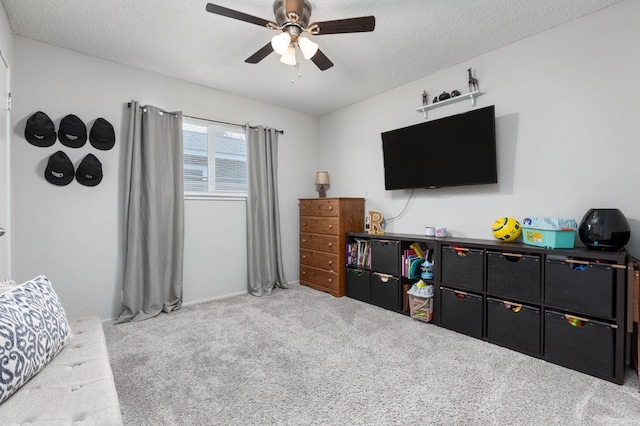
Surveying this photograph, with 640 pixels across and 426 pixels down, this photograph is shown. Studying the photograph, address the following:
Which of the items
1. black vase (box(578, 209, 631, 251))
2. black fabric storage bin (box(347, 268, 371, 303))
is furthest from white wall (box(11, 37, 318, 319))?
black vase (box(578, 209, 631, 251))

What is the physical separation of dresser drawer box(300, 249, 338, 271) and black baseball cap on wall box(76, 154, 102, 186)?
253 centimetres

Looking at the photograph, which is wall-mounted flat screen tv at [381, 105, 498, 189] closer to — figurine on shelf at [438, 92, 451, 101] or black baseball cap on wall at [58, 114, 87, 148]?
figurine on shelf at [438, 92, 451, 101]

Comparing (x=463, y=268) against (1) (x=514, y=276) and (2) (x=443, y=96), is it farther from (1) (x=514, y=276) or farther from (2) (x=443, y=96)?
(2) (x=443, y=96)

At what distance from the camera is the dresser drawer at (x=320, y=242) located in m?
3.75

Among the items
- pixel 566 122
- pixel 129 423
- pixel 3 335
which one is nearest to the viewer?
pixel 3 335

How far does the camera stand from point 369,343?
242 cm

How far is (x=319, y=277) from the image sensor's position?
399 cm

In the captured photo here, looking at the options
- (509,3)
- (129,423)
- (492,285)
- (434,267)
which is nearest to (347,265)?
(434,267)

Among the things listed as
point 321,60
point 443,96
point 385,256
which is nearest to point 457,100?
point 443,96

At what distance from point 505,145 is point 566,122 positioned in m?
0.45

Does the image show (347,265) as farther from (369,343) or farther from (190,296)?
(190,296)

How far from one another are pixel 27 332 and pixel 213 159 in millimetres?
2732

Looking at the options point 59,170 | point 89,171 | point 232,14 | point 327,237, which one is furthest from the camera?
point 327,237

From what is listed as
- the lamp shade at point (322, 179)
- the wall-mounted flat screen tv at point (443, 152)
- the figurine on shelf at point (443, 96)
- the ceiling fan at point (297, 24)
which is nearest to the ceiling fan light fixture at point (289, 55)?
the ceiling fan at point (297, 24)
